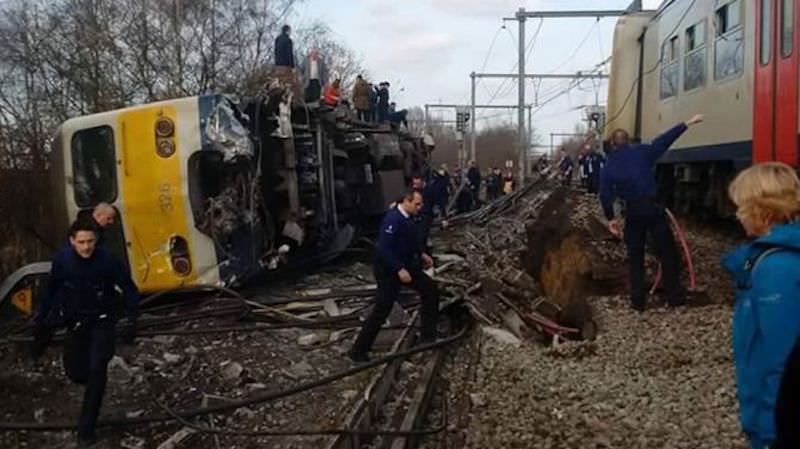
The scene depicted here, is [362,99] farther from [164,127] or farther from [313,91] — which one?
[164,127]

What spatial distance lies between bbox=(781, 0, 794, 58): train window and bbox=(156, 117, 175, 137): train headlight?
5.89 m

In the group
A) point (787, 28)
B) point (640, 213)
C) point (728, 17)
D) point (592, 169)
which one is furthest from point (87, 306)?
point (592, 169)

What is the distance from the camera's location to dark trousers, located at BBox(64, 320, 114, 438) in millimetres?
5477

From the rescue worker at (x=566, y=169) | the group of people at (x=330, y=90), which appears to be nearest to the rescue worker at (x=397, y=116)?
the group of people at (x=330, y=90)

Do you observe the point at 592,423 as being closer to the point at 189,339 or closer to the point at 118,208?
the point at 189,339

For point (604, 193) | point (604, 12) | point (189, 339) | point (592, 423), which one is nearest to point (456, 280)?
point (604, 193)

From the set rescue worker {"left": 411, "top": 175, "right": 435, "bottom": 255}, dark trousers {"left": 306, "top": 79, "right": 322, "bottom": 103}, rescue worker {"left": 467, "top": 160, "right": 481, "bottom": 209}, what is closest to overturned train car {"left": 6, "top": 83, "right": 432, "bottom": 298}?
dark trousers {"left": 306, "top": 79, "right": 322, "bottom": 103}

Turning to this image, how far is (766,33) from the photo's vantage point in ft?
A: 26.8

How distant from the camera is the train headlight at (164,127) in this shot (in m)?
9.06

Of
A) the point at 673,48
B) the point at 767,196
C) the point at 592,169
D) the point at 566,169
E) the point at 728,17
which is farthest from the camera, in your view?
the point at 566,169

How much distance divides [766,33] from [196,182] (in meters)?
5.72

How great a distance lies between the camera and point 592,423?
5117mm

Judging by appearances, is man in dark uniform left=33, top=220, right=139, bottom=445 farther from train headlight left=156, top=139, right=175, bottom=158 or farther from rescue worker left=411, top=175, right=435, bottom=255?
rescue worker left=411, top=175, right=435, bottom=255

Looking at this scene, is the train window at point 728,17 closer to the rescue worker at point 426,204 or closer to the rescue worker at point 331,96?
the rescue worker at point 426,204
